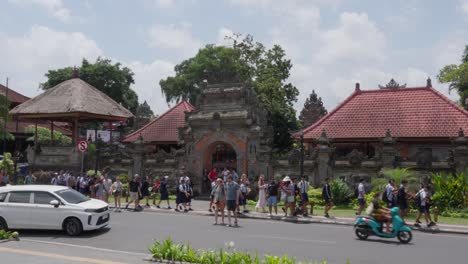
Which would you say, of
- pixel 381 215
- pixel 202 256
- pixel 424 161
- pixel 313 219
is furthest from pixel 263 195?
pixel 202 256

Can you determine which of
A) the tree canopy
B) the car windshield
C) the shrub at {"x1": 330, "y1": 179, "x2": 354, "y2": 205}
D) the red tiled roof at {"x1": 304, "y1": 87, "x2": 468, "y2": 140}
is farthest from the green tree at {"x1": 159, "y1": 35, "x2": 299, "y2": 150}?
the car windshield

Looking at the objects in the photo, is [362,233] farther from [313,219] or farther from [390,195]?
[313,219]

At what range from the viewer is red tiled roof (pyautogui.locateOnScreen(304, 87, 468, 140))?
2656 cm

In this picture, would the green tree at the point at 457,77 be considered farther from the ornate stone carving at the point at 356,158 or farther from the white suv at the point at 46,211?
the white suv at the point at 46,211

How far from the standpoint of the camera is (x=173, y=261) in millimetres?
9867

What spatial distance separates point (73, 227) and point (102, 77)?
4385cm

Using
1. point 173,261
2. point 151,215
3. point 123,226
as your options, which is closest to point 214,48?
point 151,215

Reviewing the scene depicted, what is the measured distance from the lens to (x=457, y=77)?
37.5m

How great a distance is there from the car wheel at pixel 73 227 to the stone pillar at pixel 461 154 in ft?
59.3

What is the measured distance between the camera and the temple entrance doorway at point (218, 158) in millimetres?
28234

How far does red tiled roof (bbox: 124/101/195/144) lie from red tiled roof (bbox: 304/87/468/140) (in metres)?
10.4

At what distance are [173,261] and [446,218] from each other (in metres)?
14.1

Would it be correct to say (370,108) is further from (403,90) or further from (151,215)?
(151,215)

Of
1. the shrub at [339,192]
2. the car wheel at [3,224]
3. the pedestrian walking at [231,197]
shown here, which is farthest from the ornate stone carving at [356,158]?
the car wheel at [3,224]
